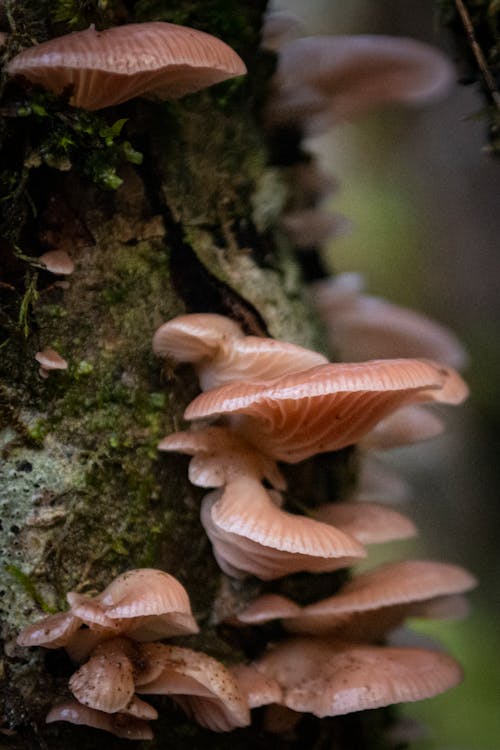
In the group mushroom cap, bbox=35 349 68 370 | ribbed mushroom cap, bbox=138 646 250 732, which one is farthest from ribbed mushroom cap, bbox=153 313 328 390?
ribbed mushroom cap, bbox=138 646 250 732

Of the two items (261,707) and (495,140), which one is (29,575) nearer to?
(261,707)

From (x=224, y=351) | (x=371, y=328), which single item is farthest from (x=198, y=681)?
(x=371, y=328)

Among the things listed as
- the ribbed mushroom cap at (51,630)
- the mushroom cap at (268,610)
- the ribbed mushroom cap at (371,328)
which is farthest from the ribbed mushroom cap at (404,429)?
the ribbed mushroom cap at (51,630)

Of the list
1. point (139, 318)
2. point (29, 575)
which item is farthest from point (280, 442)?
point (29, 575)

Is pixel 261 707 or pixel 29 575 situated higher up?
pixel 29 575

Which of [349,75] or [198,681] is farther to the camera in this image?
[349,75]

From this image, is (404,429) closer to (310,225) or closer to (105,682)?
(310,225)
